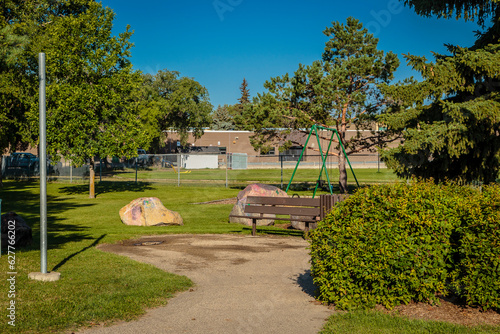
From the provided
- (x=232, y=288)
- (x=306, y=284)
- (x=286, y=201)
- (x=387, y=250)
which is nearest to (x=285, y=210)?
(x=286, y=201)

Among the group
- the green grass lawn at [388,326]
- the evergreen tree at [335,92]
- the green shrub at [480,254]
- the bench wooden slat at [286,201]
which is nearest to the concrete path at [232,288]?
the green grass lawn at [388,326]

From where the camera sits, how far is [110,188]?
110ft

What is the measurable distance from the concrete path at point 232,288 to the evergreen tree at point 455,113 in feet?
16.2

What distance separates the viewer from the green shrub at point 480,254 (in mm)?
5805

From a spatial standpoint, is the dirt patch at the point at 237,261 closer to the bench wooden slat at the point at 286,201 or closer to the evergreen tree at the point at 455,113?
the bench wooden slat at the point at 286,201

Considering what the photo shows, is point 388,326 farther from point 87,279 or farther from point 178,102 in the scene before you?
point 178,102

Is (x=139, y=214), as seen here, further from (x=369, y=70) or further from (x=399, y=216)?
(x=369, y=70)

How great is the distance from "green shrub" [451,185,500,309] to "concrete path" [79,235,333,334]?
185 centimetres

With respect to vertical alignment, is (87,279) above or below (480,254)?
below

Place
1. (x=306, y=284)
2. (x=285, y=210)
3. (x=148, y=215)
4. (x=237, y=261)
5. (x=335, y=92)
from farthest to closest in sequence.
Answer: (x=335, y=92)
(x=148, y=215)
(x=285, y=210)
(x=237, y=261)
(x=306, y=284)

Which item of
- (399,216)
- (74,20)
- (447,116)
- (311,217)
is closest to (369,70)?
(447,116)

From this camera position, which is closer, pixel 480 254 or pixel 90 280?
pixel 480 254

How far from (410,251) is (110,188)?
2980cm

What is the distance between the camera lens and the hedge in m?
5.95
